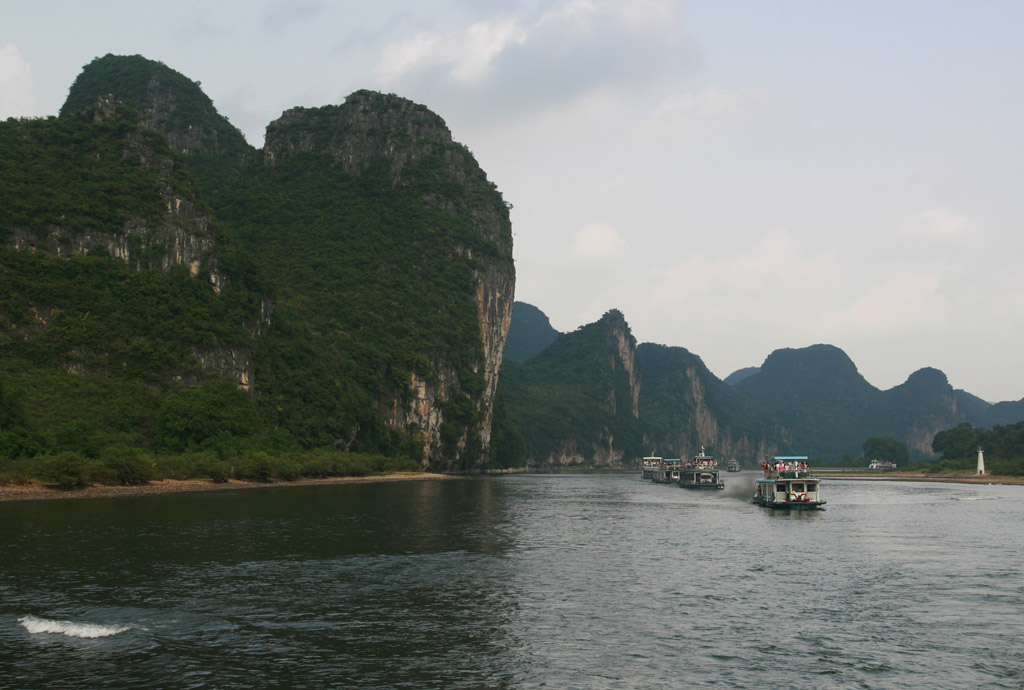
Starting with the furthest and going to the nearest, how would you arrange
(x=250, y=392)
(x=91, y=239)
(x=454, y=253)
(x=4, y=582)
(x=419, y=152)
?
(x=419, y=152) < (x=454, y=253) < (x=250, y=392) < (x=91, y=239) < (x=4, y=582)

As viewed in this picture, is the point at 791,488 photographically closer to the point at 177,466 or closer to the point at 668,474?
the point at 177,466

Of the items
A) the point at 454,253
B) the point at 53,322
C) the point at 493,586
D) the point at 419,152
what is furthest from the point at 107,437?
the point at 419,152

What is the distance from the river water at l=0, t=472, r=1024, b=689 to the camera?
20.7 metres

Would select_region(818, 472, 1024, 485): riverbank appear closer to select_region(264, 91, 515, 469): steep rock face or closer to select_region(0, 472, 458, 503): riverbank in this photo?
select_region(264, 91, 515, 469): steep rock face

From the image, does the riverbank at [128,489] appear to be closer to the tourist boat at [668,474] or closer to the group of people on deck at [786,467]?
the group of people on deck at [786,467]

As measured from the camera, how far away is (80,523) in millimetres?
47219

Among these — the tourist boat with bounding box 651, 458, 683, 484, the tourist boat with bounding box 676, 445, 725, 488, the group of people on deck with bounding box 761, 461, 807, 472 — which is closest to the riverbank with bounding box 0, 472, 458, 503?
the tourist boat with bounding box 676, 445, 725, 488

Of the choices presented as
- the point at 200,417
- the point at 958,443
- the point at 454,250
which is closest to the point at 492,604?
the point at 200,417

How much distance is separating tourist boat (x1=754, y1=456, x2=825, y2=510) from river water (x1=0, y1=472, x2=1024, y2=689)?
55.1 ft

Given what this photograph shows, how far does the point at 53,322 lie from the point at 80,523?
57.7 m

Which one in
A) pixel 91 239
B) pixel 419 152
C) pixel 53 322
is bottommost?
pixel 53 322

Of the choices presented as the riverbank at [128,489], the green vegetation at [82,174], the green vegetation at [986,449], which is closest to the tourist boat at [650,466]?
the green vegetation at [986,449]

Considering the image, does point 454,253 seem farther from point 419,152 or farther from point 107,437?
point 107,437

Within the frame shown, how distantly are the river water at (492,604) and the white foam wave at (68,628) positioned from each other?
0.10 m
